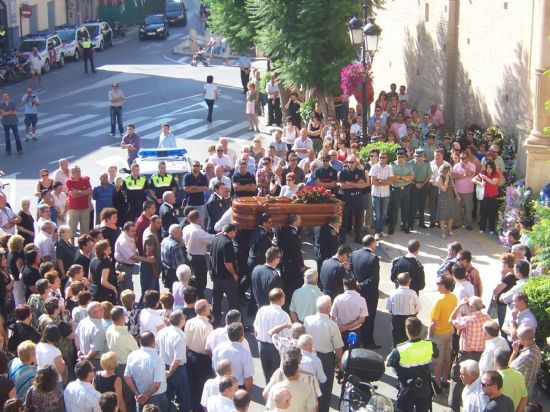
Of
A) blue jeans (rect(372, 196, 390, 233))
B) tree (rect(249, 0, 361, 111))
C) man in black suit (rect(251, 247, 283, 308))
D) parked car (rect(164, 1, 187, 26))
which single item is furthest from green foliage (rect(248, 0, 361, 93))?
parked car (rect(164, 1, 187, 26))

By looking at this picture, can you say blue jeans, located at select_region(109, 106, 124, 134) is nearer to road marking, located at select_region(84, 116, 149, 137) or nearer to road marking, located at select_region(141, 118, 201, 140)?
road marking, located at select_region(84, 116, 149, 137)

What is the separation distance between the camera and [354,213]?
68.8 feet

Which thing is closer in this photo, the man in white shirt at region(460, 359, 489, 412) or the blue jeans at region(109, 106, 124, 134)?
the man in white shirt at region(460, 359, 489, 412)

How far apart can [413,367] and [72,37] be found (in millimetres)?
41833

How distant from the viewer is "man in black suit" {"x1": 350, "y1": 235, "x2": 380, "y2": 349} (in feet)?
51.1

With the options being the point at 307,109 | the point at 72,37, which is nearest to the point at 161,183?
the point at 307,109

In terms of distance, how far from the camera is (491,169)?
20.9 meters

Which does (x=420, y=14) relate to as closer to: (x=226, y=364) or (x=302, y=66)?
(x=302, y=66)

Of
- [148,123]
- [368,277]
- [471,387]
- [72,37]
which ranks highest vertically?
[72,37]

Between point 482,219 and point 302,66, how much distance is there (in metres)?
9.13

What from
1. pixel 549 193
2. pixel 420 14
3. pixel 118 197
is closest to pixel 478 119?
pixel 420 14

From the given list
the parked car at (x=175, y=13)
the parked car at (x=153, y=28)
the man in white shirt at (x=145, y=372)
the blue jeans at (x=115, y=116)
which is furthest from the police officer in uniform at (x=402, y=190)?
the parked car at (x=175, y=13)

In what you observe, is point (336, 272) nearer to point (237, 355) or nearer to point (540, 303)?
point (540, 303)

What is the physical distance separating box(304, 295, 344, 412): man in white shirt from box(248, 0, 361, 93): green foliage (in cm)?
1608
